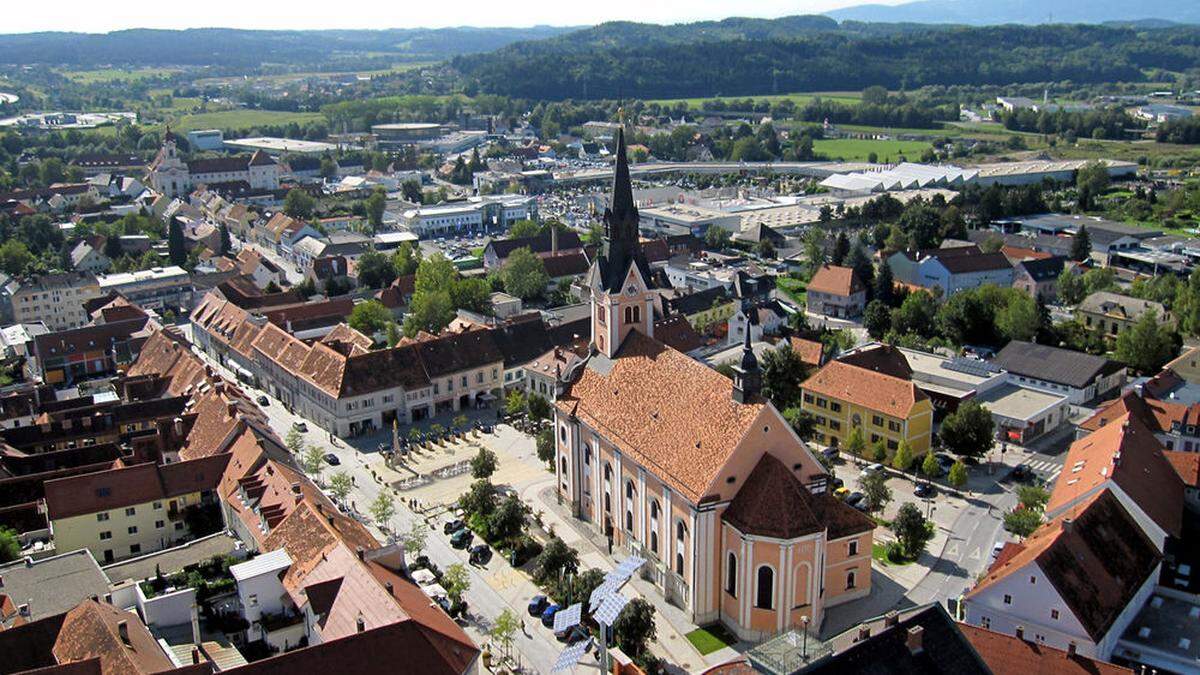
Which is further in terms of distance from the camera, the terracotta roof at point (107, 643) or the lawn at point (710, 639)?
the lawn at point (710, 639)

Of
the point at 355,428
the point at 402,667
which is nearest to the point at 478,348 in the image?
the point at 355,428

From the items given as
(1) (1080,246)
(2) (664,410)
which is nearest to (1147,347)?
(1) (1080,246)

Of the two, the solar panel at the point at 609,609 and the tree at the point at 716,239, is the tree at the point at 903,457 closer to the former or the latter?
the solar panel at the point at 609,609

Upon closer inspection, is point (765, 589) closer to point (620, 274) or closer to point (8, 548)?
point (620, 274)

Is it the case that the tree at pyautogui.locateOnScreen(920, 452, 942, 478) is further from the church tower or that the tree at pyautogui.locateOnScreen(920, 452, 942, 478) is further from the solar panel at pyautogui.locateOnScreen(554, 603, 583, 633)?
the solar panel at pyautogui.locateOnScreen(554, 603, 583, 633)

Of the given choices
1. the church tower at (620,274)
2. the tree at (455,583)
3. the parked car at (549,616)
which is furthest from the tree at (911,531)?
the tree at (455,583)

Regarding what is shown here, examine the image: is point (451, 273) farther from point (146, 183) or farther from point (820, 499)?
point (146, 183)

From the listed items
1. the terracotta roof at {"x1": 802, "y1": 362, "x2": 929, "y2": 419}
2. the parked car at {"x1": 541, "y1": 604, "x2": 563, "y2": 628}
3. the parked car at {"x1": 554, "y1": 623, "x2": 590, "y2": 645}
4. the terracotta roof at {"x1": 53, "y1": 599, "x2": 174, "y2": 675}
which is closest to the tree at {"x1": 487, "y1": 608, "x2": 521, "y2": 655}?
the parked car at {"x1": 554, "y1": 623, "x2": 590, "y2": 645}
